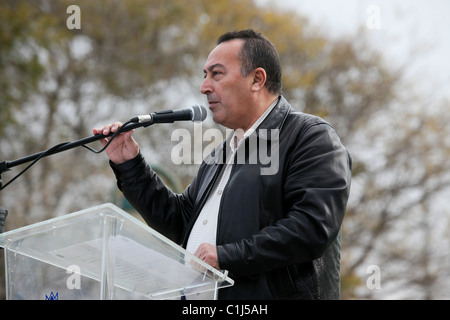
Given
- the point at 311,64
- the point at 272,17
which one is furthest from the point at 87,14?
the point at 311,64

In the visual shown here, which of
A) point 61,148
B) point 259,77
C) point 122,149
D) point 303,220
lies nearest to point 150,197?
point 122,149

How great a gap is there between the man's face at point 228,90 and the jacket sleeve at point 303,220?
0.45 metres


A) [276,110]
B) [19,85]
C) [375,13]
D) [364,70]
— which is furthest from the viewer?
[364,70]

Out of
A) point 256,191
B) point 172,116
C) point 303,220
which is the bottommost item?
point 303,220

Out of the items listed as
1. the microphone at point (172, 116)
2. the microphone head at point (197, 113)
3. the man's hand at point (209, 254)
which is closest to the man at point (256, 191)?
the man's hand at point (209, 254)

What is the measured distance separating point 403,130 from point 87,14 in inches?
273

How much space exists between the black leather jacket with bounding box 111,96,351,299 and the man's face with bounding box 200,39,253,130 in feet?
0.49

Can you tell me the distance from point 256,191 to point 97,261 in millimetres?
736

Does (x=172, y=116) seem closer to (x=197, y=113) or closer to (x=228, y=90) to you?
(x=197, y=113)

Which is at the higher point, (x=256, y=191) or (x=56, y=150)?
(x=56, y=150)

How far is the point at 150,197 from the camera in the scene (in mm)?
3213

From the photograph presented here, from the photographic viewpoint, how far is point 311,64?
15.5 metres

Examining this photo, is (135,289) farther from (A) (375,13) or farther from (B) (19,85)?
Result: (B) (19,85)

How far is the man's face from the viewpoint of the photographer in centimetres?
317
